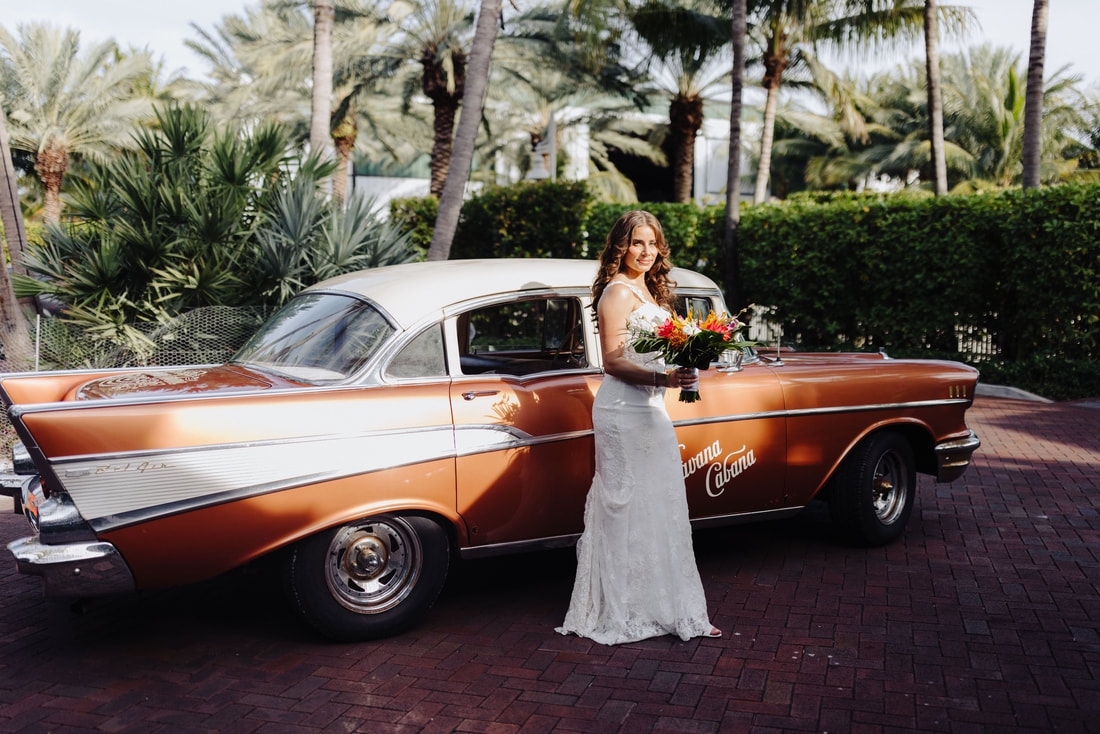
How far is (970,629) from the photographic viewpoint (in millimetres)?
4387

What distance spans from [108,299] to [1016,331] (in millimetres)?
11980

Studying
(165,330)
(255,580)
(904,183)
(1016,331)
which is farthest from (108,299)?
(904,183)

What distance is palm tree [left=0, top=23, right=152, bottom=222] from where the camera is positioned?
85.9ft

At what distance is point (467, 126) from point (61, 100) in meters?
21.8

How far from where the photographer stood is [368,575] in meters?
4.17

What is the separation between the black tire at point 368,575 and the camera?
13.1ft

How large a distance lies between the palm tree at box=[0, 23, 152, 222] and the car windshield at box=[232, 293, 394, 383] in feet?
78.7

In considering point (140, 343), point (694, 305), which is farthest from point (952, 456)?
point (140, 343)

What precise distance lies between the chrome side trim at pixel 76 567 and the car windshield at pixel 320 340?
45.7 inches

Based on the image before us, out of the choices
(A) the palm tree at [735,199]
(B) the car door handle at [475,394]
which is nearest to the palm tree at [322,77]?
(A) the palm tree at [735,199]

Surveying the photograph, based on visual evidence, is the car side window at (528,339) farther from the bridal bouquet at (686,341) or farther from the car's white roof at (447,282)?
the bridal bouquet at (686,341)

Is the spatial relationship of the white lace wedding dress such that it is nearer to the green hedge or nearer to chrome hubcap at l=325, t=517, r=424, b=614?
chrome hubcap at l=325, t=517, r=424, b=614

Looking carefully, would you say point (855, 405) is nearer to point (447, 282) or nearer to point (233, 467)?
point (447, 282)

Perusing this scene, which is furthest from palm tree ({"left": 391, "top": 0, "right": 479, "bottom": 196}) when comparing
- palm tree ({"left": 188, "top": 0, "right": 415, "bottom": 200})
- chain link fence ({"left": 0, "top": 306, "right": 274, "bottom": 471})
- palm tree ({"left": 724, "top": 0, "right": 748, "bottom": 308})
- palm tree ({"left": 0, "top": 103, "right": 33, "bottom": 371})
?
chain link fence ({"left": 0, "top": 306, "right": 274, "bottom": 471})
